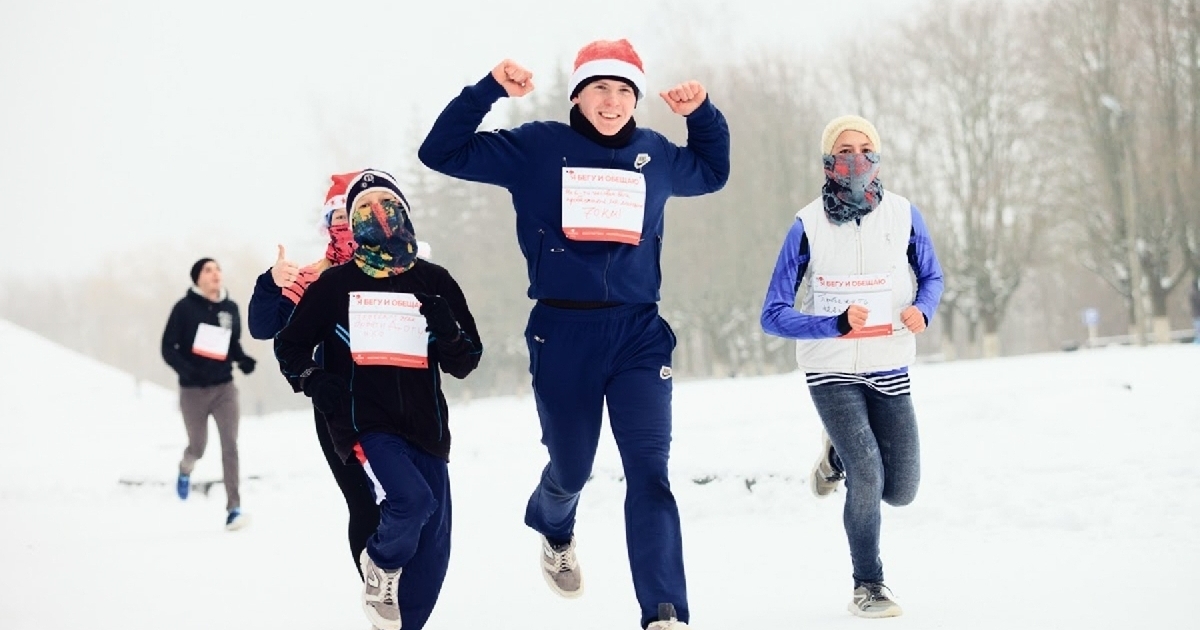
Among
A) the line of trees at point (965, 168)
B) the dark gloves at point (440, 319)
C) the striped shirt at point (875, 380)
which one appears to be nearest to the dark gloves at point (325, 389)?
the dark gloves at point (440, 319)

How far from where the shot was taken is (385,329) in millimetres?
5691

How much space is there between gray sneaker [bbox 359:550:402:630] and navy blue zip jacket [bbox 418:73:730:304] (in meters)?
1.33

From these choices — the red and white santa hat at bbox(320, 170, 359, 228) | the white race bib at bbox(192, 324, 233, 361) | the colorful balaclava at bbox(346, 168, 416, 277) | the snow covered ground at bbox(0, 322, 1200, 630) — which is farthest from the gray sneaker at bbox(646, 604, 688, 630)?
the white race bib at bbox(192, 324, 233, 361)

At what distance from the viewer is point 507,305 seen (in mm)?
44844

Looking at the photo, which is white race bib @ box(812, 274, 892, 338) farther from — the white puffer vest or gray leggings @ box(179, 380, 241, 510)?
gray leggings @ box(179, 380, 241, 510)

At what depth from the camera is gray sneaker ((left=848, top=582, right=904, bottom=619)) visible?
19.3 feet

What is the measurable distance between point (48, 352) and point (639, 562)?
32.8 metres

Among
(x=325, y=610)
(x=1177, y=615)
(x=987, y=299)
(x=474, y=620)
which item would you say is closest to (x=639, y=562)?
(x=474, y=620)

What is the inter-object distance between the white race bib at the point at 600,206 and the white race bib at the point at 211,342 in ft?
23.6

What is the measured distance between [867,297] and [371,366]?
87.7 inches

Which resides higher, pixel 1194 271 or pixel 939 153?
pixel 939 153

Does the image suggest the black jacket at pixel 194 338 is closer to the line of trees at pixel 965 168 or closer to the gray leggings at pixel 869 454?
the gray leggings at pixel 869 454

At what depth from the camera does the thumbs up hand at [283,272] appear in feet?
22.0

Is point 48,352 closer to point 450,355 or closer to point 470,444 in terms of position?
point 470,444
